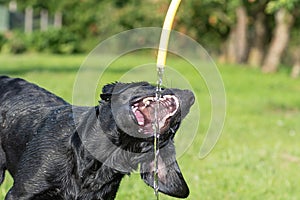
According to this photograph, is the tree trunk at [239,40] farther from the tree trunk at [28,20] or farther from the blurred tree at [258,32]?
the tree trunk at [28,20]

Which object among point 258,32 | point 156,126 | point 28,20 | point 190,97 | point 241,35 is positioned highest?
point 28,20

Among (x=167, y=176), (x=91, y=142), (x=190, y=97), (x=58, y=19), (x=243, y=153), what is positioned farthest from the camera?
(x=58, y=19)

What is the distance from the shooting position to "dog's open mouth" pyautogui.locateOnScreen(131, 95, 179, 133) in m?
3.61

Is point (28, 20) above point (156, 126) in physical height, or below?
above

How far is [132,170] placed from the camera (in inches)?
160

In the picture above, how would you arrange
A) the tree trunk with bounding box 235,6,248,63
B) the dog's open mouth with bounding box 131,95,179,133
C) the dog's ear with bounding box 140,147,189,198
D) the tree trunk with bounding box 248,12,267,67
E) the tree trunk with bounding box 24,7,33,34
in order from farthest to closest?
the tree trunk with bounding box 24,7,33,34 < the tree trunk with bounding box 248,12,267,67 < the tree trunk with bounding box 235,6,248,63 < the dog's ear with bounding box 140,147,189,198 < the dog's open mouth with bounding box 131,95,179,133

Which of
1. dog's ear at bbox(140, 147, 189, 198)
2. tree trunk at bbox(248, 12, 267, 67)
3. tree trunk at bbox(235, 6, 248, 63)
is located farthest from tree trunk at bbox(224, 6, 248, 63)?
dog's ear at bbox(140, 147, 189, 198)

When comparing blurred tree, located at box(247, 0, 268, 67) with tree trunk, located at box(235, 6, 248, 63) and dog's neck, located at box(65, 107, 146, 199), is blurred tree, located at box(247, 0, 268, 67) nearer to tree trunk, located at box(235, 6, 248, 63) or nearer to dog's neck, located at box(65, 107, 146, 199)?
tree trunk, located at box(235, 6, 248, 63)

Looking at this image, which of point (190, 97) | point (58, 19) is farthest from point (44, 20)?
point (190, 97)

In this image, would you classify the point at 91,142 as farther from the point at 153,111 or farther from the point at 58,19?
the point at 58,19

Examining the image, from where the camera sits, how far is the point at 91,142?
4117 mm

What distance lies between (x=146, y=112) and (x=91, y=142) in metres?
0.57

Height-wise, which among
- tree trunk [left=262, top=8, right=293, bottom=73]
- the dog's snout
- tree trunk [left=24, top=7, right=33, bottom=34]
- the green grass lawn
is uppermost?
tree trunk [left=24, top=7, right=33, bottom=34]

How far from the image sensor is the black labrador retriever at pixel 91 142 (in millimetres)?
3711
